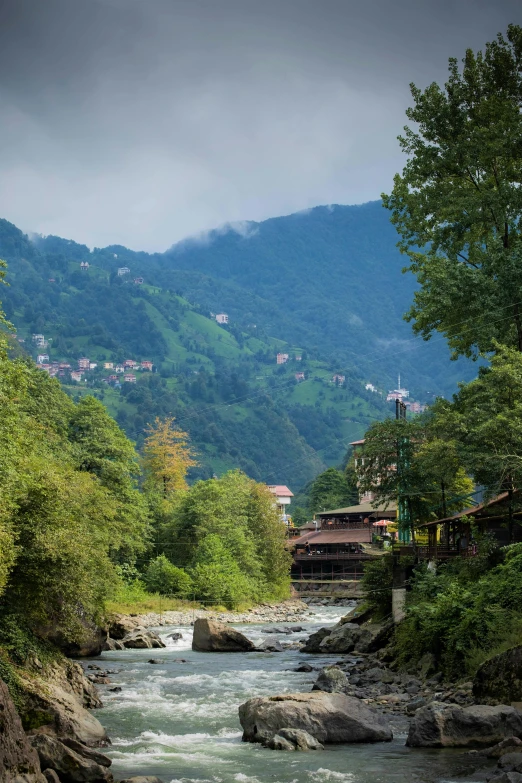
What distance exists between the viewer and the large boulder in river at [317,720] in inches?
789

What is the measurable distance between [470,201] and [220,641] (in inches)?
995

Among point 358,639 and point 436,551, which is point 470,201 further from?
point 358,639

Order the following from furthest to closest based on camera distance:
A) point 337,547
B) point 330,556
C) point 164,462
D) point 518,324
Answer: point 337,547, point 330,556, point 164,462, point 518,324

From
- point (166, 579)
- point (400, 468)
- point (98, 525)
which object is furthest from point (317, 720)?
point (166, 579)

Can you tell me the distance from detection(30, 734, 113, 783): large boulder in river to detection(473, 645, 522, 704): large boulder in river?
994 cm

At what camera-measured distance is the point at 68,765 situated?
1599 centimetres

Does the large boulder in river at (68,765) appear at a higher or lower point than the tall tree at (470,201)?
lower

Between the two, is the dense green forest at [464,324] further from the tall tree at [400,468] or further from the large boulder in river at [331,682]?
the large boulder in river at [331,682]

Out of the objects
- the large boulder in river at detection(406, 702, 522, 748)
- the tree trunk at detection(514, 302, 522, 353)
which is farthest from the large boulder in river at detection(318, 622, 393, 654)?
the large boulder in river at detection(406, 702, 522, 748)

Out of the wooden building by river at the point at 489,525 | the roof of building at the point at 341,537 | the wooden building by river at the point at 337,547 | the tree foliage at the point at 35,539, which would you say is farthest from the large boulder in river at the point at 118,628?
the roof of building at the point at 341,537

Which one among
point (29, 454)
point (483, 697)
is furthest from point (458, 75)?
point (483, 697)

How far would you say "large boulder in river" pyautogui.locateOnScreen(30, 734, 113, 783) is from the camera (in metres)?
15.8

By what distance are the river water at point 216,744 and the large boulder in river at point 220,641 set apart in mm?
8741

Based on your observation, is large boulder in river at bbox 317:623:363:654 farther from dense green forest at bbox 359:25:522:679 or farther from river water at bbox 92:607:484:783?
river water at bbox 92:607:484:783
